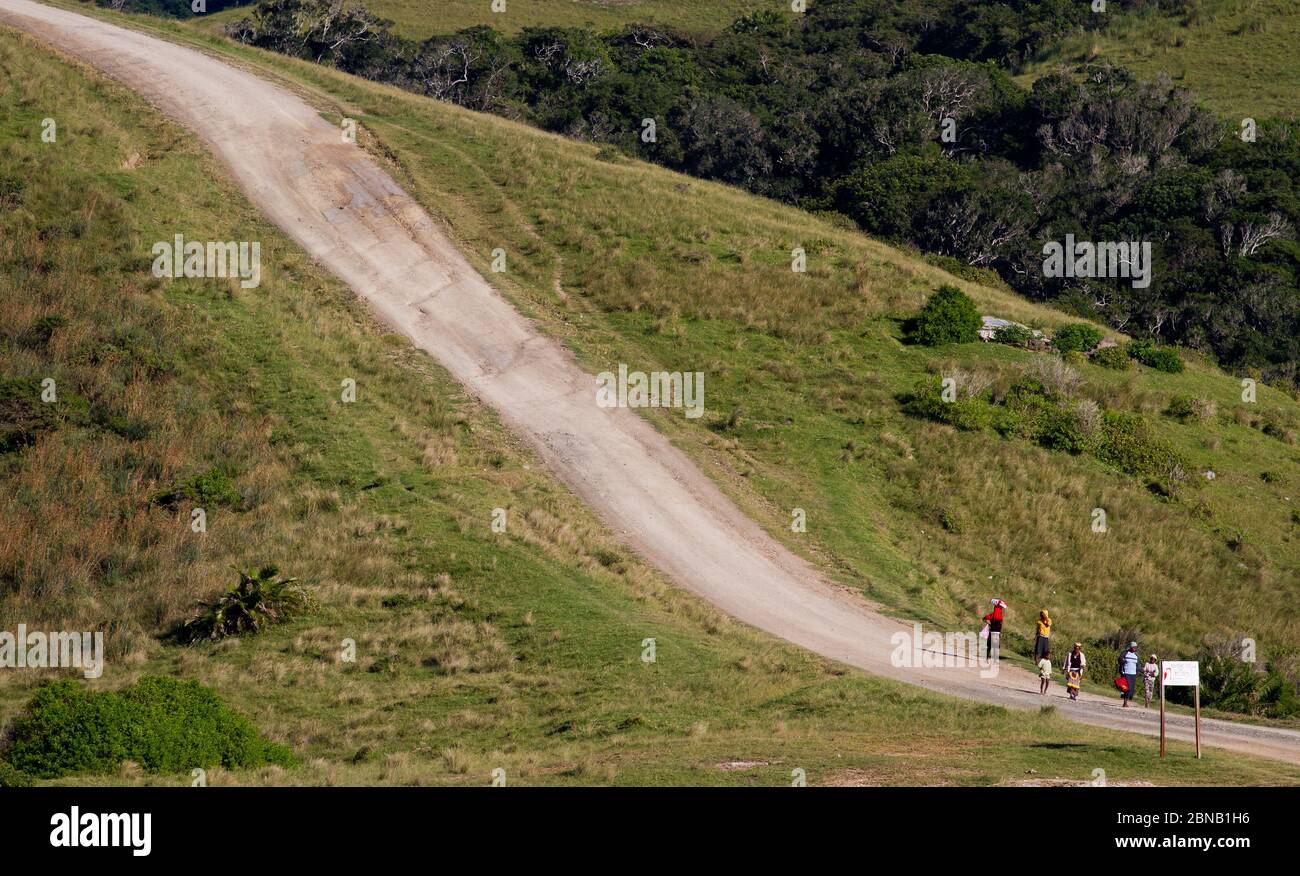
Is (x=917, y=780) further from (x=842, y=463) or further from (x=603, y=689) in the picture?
(x=842, y=463)

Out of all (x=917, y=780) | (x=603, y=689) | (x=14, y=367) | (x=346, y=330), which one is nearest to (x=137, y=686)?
(x=603, y=689)

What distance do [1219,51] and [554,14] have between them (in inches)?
2071

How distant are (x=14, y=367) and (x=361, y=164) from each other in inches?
747

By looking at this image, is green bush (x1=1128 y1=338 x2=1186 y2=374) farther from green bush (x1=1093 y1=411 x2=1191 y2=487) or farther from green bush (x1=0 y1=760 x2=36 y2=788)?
green bush (x1=0 y1=760 x2=36 y2=788)

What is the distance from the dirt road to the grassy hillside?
54516 mm

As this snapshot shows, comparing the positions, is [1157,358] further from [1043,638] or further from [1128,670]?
[1128,670]

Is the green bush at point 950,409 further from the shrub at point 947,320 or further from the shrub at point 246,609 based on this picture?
the shrub at point 246,609

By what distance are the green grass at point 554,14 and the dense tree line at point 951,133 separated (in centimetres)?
1135

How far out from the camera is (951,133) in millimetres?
70938

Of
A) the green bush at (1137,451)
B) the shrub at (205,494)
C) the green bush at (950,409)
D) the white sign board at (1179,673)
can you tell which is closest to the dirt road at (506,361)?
the white sign board at (1179,673)

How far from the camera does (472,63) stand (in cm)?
7912

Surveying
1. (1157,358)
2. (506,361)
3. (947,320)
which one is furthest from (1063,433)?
(506,361)

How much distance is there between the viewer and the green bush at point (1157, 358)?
4194cm

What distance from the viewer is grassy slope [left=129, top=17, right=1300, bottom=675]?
30.0m
